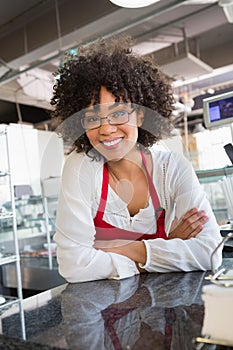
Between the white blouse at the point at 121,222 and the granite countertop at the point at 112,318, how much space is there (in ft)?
0.18

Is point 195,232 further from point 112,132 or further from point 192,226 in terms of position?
point 112,132

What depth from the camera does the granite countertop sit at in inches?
18.4

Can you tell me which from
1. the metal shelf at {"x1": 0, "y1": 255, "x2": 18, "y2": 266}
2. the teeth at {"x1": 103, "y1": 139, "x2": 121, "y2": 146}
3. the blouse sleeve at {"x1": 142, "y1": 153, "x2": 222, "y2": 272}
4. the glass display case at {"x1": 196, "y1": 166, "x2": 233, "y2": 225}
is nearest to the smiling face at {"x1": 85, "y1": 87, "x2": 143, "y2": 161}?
the teeth at {"x1": 103, "y1": 139, "x2": 121, "y2": 146}

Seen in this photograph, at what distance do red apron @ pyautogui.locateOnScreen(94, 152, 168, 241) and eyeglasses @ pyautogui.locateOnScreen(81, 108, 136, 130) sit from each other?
0.34ft

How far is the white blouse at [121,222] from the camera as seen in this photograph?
0.82 m

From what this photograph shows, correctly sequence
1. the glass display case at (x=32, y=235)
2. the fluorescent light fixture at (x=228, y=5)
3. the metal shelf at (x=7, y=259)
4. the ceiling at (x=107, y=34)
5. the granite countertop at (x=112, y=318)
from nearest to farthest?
the granite countertop at (x=112, y=318) → the fluorescent light fixture at (x=228, y=5) → the metal shelf at (x=7, y=259) → the ceiling at (x=107, y=34) → the glass display case at (x=32, y=235)

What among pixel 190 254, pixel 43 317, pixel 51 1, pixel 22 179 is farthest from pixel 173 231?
pixel 22 179

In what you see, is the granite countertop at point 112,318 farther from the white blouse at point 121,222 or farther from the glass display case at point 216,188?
the glass display case at point 216,188

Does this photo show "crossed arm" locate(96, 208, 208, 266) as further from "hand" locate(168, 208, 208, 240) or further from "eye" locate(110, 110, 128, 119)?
"eye" locate(110, 110, 128, 119)

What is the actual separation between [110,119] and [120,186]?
0.16 m

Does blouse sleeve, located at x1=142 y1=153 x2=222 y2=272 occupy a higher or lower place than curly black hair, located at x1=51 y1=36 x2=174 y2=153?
lower

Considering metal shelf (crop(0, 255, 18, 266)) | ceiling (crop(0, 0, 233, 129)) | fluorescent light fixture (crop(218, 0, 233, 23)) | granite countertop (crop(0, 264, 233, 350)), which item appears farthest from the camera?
ceiling (crop(0, 0, 233, 129))

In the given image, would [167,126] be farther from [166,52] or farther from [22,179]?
[166,52]

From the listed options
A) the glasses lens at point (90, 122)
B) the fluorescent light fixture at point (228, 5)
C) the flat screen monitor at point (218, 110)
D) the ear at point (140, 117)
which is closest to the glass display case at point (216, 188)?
the flat screen monitor at point (218, 110)
